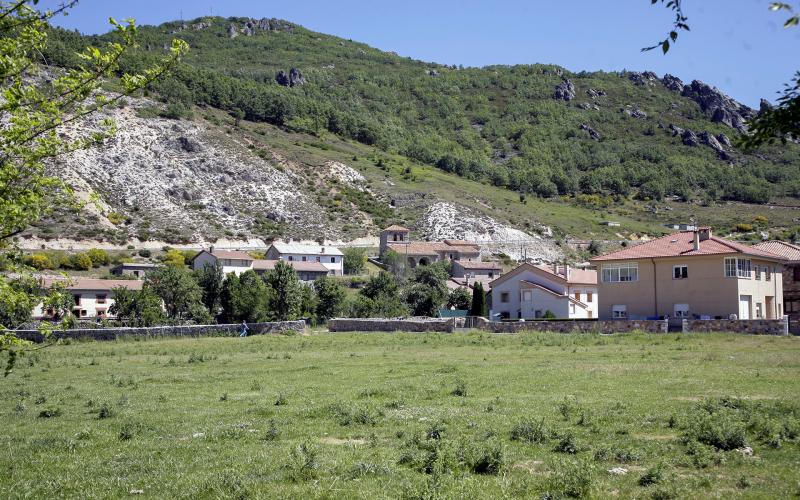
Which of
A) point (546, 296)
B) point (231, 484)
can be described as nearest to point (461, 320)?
point (546, 296)

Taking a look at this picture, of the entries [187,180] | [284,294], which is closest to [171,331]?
[284,294]

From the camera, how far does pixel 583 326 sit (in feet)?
157

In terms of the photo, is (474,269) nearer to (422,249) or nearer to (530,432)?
(422,249)

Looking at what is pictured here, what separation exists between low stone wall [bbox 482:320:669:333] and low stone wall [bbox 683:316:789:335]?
66.1 inches

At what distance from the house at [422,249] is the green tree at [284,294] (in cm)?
4370

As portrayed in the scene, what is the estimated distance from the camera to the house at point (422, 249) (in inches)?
4799

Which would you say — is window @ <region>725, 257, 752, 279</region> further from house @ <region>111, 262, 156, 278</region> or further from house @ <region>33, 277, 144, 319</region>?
house @ <region>111, 262, 156, 278</region>

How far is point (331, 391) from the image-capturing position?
2164 cm

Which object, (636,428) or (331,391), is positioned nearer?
(636,428)

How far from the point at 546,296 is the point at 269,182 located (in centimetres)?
8274

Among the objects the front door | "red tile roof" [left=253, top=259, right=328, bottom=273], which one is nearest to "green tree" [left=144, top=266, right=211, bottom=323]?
"red tile roof" [left=253, top=259, right=328, bottom=273]

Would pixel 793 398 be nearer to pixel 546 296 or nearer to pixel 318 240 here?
pixel 546 296

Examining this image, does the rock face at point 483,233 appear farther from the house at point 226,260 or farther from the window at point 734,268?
the window at point 734,268

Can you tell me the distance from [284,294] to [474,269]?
4669 centimetres
